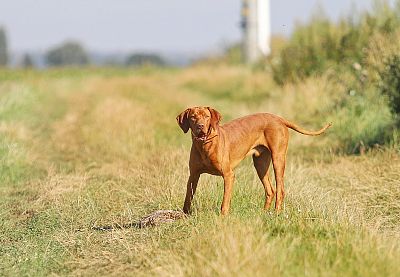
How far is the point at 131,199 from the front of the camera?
7.56 m

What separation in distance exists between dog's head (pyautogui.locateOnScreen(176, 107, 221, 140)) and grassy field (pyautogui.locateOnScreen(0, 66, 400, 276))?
66 centimetres

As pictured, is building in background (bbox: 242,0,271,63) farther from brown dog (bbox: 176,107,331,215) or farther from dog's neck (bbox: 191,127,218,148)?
dog's neck (bbox: 191,127,218,148)

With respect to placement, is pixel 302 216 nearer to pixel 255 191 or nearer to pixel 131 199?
pixel 255 191

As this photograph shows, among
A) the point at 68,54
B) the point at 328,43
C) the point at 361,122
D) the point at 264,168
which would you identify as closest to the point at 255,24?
the point at 328,43

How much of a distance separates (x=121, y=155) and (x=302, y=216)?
5168 mm

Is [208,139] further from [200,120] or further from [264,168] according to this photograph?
[264,168]

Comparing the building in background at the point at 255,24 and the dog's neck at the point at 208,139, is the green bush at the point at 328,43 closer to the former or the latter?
the dog's neck at the point at 208,139

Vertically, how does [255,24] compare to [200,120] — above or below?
above

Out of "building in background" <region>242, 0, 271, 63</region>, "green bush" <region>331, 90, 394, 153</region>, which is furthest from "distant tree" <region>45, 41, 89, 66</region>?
"green bush" <region>331, 90, 394, 153</region>

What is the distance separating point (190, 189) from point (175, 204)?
77 centimetres

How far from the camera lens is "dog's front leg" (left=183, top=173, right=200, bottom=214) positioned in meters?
6.15

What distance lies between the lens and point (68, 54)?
102125 millimetres

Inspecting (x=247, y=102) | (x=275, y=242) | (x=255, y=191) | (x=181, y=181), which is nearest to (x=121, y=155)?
(x=181, y=181)

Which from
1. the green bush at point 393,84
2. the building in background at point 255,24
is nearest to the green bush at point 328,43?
the green bush at point 393,84
